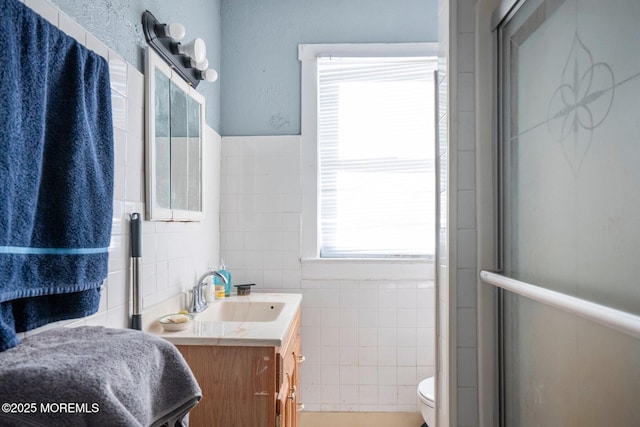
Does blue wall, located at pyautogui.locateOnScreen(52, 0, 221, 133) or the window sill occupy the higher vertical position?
blue wall, located at pyautogui.locateOnScreen(52, 0, 221, 133)

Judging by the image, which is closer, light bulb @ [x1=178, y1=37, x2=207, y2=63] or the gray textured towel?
the gray textured towel

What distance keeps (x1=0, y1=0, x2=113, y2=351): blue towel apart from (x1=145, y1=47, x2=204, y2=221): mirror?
0.49 m

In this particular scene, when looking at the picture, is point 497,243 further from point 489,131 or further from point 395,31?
point 395,31

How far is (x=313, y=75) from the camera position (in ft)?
8.70

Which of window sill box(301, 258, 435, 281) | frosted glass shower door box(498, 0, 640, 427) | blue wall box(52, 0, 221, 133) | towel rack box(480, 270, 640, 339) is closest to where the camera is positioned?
towel rack box(480, 270, 640, 339)

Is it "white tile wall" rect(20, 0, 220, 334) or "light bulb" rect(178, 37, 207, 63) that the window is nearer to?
"light bulb" rect(178, 37, 207, 63)

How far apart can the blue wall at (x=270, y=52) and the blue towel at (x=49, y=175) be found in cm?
156

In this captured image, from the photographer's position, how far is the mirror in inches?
63.4

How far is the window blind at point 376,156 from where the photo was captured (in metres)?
2.64

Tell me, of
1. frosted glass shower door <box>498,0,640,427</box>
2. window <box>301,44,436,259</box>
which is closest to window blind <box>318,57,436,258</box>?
window <box>301,44,436,259</box>

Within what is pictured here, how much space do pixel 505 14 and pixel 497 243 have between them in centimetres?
66

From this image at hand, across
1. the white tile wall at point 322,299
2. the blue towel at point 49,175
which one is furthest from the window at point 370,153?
the blue towel at point 49,175

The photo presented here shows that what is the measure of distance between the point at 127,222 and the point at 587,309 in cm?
133

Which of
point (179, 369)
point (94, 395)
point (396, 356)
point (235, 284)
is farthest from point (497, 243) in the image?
point (235, 284)
